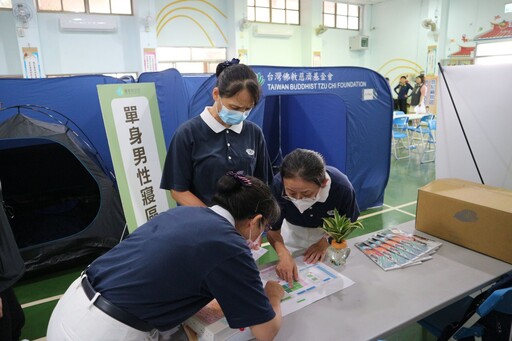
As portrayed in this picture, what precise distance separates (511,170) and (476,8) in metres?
9.39

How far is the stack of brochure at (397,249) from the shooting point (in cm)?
165

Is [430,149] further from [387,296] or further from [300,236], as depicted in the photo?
[387,296]

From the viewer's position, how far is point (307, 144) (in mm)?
4207

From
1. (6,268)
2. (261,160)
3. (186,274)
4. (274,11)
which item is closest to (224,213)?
(186,274)

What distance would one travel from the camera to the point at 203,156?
1752 mm

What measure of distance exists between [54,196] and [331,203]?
3270 mm

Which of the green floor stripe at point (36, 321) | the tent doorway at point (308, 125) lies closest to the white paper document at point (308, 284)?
the green floor stripe at point (36, 321)

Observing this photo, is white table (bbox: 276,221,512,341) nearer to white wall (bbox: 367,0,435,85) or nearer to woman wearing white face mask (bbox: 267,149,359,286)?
woman wearing white face mask (bbox: 267,149,359,286)

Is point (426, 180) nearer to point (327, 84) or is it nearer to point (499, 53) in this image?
point (327, 84)

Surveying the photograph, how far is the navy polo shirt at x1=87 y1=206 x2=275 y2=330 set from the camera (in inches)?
39.2

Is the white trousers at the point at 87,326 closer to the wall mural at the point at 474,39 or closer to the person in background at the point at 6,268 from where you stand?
the person in background at the point at 6,268

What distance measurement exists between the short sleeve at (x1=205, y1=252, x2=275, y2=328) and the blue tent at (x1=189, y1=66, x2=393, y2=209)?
2233 mm

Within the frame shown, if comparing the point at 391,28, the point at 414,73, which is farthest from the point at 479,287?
the point at 391,28

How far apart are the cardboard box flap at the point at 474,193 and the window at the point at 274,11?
9.30 metres
